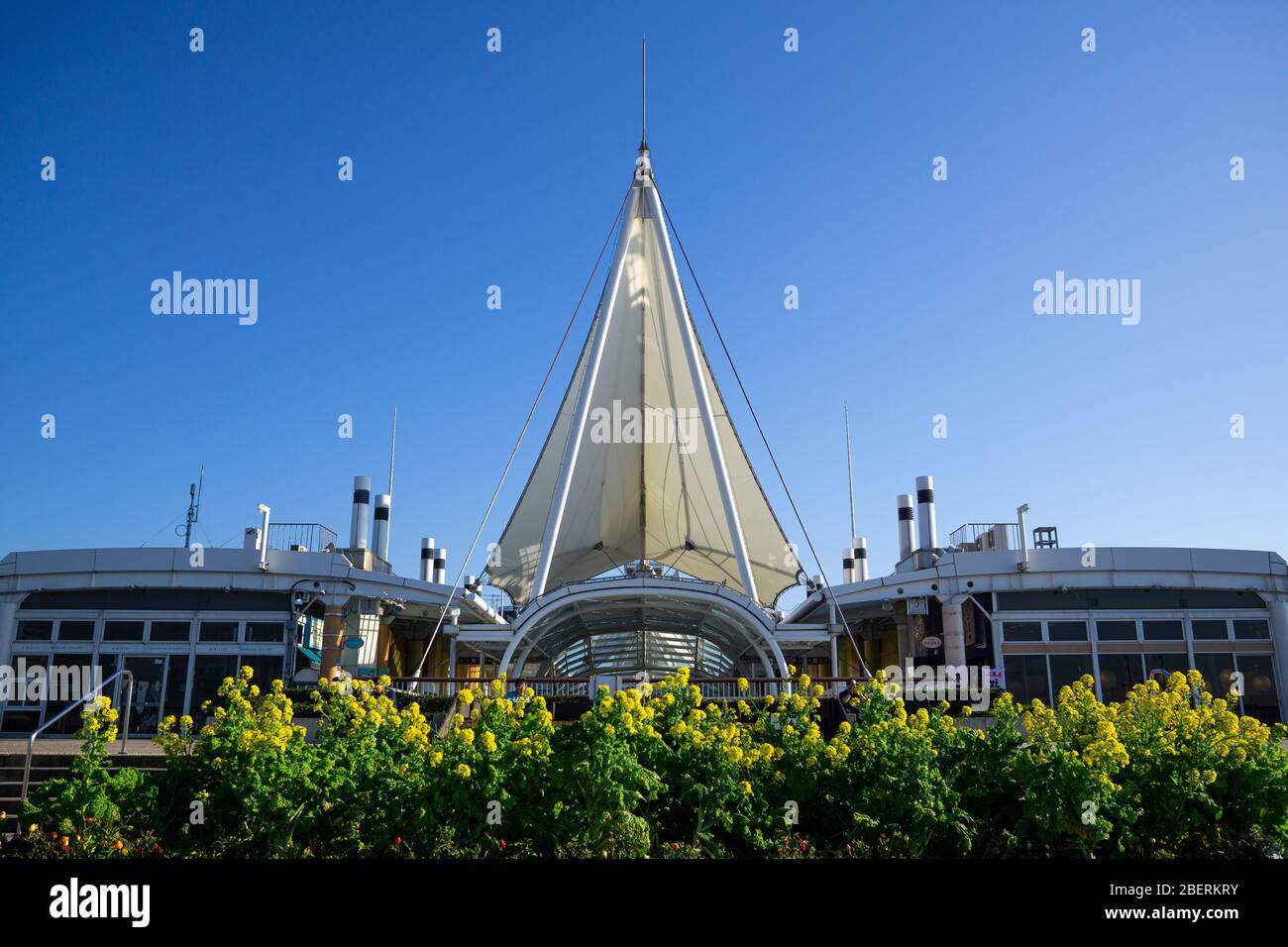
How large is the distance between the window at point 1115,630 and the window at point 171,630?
23422 millimetres

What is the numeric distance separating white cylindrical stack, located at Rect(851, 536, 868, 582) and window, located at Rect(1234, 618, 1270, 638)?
15906mm

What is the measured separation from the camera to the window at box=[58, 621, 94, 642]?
80.2 feet

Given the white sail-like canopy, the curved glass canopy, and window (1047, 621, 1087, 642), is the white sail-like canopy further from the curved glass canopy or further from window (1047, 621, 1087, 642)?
window (1047, 621, 1087, 642)

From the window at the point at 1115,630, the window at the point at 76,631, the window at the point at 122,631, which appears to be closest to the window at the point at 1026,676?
the window at the point at 1115,630

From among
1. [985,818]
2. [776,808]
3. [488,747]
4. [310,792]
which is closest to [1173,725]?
[985,818]

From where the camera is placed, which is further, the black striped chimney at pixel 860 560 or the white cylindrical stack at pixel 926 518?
the black striped chimney at pixel 860 560

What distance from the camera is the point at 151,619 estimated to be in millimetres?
24578

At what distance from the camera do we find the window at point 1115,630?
81.6 ft

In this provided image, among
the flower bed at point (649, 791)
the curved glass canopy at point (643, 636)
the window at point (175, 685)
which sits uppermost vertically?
the curved glass canopy at point (643, 636)

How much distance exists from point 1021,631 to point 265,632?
19682 millimetres

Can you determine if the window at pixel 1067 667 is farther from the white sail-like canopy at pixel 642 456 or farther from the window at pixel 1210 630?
the white sail-like canopy at pixel 642 456

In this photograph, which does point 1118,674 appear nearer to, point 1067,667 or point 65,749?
point 1067,667
